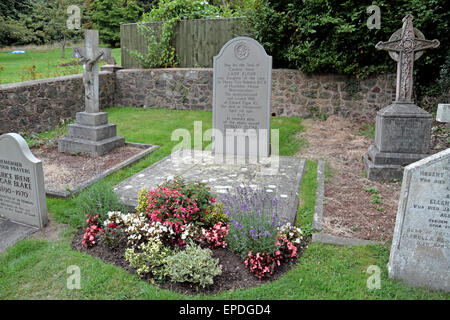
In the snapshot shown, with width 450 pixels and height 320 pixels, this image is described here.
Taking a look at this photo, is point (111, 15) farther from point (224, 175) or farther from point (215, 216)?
point (215, 216)

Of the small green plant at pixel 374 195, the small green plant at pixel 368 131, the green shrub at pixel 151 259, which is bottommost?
the green shrub at pixel 151 259

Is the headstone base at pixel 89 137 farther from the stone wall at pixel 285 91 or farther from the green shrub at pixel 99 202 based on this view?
the stone wall at pixel 285 91

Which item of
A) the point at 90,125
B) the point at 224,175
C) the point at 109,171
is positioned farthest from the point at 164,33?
the point at 224,175

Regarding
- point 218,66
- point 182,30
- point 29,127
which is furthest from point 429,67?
point 29,127

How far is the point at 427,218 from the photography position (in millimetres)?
3434

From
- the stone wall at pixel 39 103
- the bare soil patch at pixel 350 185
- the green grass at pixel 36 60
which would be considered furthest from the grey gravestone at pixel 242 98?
the green grass at pixel 36 60

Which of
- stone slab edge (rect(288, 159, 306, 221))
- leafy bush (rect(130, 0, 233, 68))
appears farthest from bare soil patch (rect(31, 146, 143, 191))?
leafy bush (rect(130, 0, 233, 68))

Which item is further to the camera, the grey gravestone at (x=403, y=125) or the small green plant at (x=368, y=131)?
the small green plant at (x=368, y=131)

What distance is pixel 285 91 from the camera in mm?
11086

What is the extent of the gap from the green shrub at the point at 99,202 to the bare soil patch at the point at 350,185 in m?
2.79

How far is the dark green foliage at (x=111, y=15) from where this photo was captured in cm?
2792

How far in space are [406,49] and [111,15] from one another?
2642cm

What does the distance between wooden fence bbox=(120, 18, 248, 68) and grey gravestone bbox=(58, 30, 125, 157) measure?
5.10 meters

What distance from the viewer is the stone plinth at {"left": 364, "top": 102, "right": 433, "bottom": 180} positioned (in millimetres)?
6500
